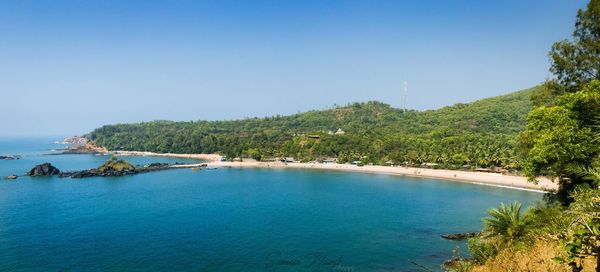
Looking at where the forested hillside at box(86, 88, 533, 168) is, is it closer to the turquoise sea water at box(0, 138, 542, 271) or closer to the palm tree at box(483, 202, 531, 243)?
the turquoise sea water at box(0, 138, 542, 271)

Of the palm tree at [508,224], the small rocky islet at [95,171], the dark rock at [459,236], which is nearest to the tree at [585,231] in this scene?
the palm tree at [508,224]

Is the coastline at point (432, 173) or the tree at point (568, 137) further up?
the tree at point (568, 137)

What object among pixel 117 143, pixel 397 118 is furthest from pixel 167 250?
pixel 117 143

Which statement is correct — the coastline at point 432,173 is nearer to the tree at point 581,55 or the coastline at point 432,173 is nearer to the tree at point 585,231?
the tree at point 581,55

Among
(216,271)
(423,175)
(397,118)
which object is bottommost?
(216,271)

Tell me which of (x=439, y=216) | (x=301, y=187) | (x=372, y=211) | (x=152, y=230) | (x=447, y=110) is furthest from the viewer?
(x=447, y=110)

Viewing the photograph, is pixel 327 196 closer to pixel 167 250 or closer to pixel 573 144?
pixel 167 250
